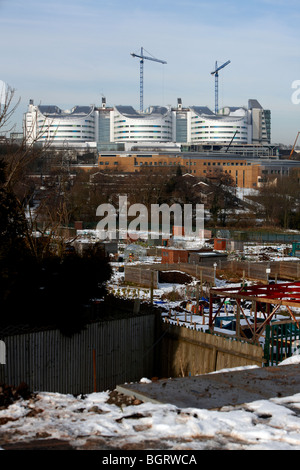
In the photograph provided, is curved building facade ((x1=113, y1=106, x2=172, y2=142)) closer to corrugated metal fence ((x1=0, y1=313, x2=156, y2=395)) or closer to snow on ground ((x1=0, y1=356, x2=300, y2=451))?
corrugated metal fence ((x1=0, y1=313, x2=156, y2=395))

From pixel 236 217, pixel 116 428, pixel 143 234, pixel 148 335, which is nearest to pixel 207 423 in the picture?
pixel 116 428

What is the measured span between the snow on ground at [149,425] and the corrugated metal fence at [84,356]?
220 cm

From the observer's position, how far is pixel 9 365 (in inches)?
241

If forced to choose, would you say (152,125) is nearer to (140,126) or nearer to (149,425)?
(140,126)

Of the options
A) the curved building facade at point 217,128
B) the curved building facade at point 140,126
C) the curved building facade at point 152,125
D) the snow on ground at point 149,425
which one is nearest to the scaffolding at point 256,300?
the snow on ground at point 149,425

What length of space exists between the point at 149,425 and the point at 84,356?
11.2 ft

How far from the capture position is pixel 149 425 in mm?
3500

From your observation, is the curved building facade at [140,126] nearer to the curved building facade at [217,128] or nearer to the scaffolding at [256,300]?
the curved building facade at [217,128]

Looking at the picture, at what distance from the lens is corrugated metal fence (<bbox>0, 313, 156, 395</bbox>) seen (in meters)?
6.23

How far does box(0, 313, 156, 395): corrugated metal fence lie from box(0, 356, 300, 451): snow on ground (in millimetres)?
2198

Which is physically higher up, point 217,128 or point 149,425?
point 217,128

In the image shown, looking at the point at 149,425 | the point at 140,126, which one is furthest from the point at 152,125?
the point at 149,425

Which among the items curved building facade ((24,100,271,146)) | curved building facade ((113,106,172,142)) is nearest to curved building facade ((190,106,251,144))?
curved building facade ((24,100,271,146))
